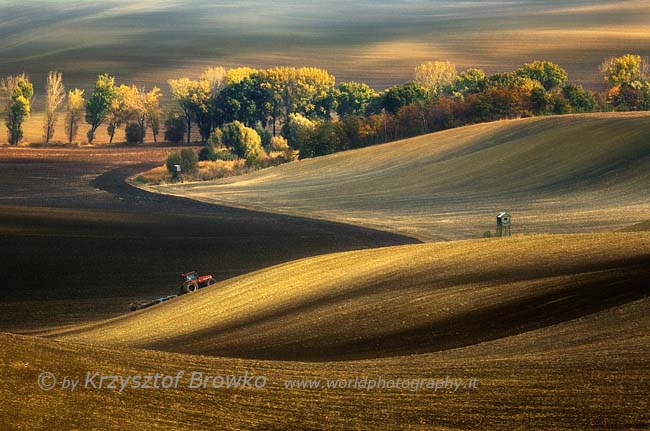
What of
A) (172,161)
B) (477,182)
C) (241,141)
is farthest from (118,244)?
(241,141)

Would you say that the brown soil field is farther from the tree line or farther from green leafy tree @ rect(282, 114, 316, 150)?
green leafy tree @ rect(282, 114, 316, 150)

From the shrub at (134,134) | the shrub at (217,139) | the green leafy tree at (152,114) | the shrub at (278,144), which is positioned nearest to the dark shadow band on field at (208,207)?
the shrub at (217,139)

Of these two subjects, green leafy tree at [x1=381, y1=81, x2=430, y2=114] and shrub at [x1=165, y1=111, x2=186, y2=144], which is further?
shrub at [x1=165, y1=111, x2=186, y2=144]

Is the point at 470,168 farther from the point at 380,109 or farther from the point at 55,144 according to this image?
the point at 55,144

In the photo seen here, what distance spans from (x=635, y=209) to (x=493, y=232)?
870cm

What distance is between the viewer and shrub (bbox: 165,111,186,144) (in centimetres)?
16812

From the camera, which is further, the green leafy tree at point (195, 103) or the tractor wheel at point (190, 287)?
the green leafy tree at point (195, 103)

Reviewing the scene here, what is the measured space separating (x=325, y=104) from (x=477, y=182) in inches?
3167

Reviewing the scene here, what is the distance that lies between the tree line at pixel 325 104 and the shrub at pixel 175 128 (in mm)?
198

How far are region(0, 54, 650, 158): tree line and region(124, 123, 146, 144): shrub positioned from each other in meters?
0.15

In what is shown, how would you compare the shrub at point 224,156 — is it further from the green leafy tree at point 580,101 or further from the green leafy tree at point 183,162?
the green leafy tree at point 580,101

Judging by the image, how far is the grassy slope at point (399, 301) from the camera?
22984 millimetres

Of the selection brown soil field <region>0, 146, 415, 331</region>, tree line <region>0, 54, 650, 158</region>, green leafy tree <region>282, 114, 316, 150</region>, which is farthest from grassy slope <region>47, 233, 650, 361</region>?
green leafy tree <region>282, 114, 316, 150</region>

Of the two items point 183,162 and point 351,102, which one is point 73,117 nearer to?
point 351,102
